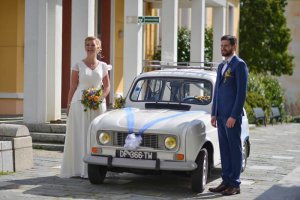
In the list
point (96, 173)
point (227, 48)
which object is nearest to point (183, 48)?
point (227, 48)

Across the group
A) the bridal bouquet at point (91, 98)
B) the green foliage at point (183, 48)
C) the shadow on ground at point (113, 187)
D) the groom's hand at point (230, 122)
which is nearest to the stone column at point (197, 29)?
the green foliage at point (183, 48)

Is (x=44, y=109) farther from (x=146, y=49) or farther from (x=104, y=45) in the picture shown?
Result: (x=146, y=49)

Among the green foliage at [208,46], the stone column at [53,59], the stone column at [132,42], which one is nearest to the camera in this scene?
the stone column at [53,59]

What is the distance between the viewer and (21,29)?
1670 cm

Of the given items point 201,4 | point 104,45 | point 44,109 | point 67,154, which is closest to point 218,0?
point 201,4

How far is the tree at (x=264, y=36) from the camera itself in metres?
38.7

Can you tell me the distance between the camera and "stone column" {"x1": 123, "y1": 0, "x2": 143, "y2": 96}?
589 inches

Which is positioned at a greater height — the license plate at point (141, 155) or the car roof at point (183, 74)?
the car roof at point (183, 74)

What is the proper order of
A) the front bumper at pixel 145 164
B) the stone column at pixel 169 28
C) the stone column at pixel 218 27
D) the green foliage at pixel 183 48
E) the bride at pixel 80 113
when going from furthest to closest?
the green foliage at pixel 183 48 < the stone column at pixel 218 27 < the stone column at pixel 169 28 < the bride at pixel 80 113 < the front bumper at pixel 145 164

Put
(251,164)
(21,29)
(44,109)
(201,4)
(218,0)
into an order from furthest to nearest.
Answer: (218,0)
(201,4)
(21,29)
(44,109)
(251,164)

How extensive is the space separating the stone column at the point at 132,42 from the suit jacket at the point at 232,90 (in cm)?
649

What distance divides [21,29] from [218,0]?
7.38 metres

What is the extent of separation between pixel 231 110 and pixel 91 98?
2.13 meters

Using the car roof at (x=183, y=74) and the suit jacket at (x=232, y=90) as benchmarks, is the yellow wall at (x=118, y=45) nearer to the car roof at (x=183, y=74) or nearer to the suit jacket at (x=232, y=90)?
the car roof at (x=183, y=74)
